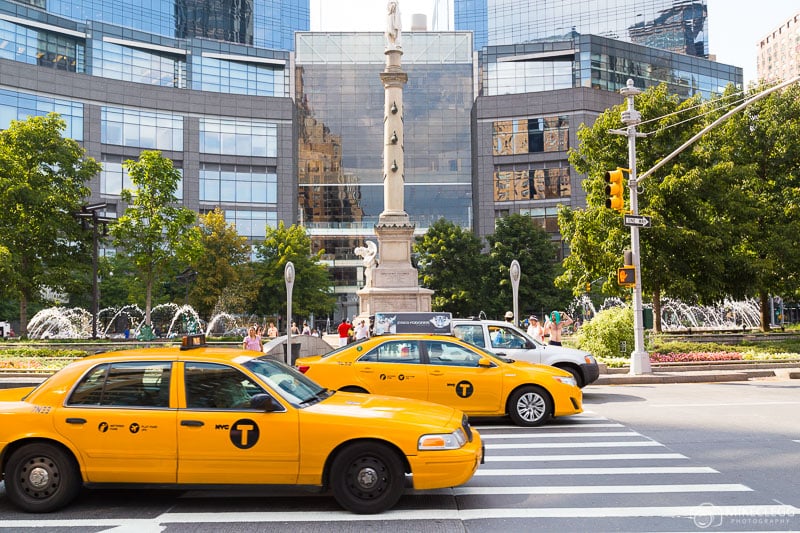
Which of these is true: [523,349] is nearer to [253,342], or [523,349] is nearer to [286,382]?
[286,382]

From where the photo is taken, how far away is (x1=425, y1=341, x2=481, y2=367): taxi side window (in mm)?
11578

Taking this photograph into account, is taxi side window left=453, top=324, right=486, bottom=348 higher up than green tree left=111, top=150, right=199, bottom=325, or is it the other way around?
green tree left=111, top=150, right=199, bottom=325

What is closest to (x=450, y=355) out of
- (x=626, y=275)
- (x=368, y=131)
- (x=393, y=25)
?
(x=626, y=275)

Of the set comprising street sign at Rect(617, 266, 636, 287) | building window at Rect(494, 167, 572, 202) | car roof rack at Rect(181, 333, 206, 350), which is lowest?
car roof rack at Rect(181, 333, 206, 350)

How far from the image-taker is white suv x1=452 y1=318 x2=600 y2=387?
14.5 meters

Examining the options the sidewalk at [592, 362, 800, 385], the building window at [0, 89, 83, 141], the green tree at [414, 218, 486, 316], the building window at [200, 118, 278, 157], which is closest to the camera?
the sidewalk at [592, 362, 800, 385]

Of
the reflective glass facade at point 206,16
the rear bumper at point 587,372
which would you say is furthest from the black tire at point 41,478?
the reflective glass facade at point 206,16

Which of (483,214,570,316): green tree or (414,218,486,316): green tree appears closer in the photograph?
(483,214,570,316): green tree

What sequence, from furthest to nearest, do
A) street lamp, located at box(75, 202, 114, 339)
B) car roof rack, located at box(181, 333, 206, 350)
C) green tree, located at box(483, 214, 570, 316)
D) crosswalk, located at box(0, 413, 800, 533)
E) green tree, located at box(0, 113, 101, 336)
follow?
1. green tree, located at box(483, 214, 570, 316)
2. green tree, located at box(0, 113, 101, 336)
3. street lamp, located at box(75, 202, 114, 339)
4. car roof rack, located at box(181, 333, 206, 350)
5. crosswalk, located at box(0, 413, 800, 533)

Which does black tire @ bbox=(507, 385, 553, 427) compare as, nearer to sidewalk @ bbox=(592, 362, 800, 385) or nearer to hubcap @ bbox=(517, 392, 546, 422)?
hubcap @ bbox=(517, 392, 546, 422)

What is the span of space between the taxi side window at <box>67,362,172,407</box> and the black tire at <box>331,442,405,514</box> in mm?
1854

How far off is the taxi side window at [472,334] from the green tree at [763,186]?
56.3 ft

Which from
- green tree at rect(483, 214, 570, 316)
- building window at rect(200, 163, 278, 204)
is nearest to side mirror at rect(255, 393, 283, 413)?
green tree at rect(483, 214, 570, 316)

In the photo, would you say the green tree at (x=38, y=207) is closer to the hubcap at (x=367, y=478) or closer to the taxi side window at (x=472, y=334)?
the taxi side window at (x=472, y=334)
